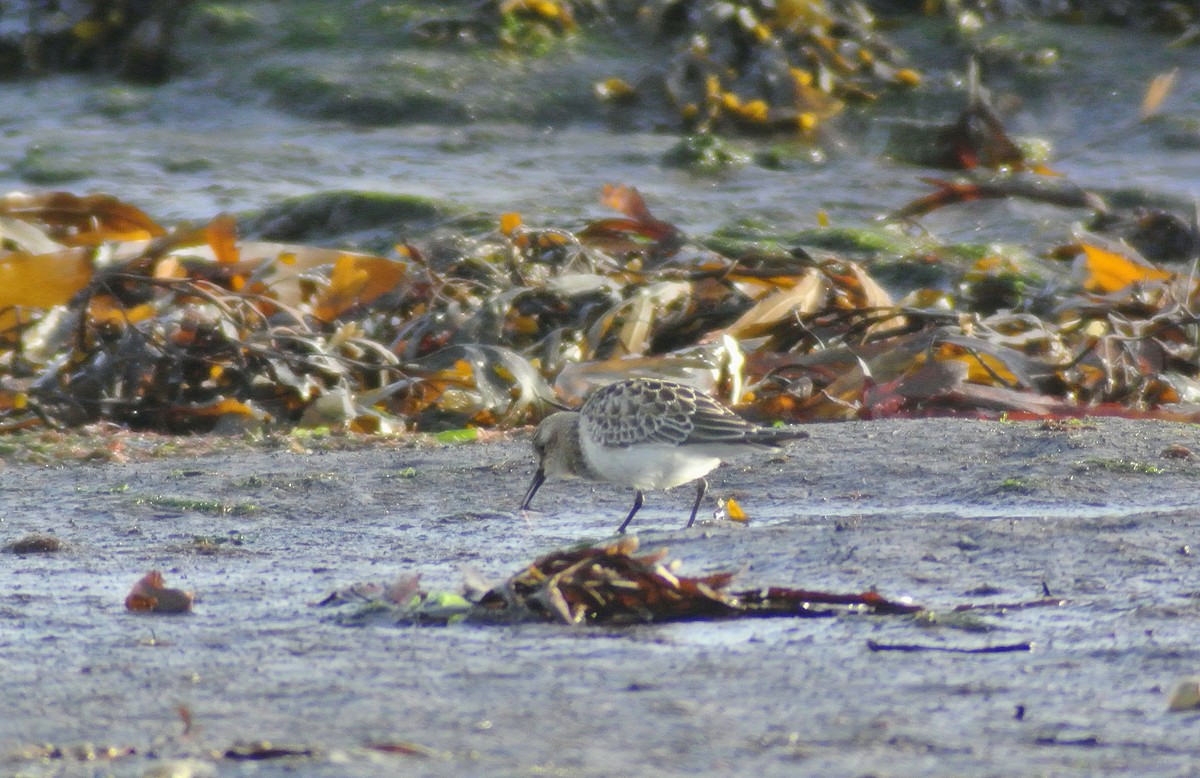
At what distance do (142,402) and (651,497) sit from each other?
159 centimetres

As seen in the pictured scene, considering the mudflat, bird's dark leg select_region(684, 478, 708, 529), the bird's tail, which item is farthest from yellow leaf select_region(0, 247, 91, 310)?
the bird's tail

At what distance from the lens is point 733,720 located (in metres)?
1.82

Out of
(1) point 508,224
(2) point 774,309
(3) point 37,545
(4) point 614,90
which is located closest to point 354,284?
(1) point 508,224

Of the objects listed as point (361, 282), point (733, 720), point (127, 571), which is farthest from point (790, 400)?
point (733, 720)

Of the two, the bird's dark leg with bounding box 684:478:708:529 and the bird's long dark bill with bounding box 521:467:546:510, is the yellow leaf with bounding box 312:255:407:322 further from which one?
the bird's dark leg with bounding box 684:478:708:529

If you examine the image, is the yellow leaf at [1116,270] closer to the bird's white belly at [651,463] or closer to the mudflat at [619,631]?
the mudflat at [619,631]

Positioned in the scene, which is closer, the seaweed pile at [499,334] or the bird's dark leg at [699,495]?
the bird's dark leg at [699,495]

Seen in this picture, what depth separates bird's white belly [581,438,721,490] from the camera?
3.55m

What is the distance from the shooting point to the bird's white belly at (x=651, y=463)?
355 cm

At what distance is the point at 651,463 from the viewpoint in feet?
11.7

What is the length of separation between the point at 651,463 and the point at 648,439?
0.08 metres

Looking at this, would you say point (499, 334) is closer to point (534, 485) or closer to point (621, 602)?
point (534, 485)

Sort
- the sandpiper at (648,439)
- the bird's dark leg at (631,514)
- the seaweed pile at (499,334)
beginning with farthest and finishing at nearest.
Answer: the seaweed pile at (499,334) < the sandpiper at (648,439) < the bird's dark leg at (631,514)

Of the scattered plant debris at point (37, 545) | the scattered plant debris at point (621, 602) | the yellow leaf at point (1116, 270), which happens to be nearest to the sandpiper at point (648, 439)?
the scattered plant debris at point (621, 602)
